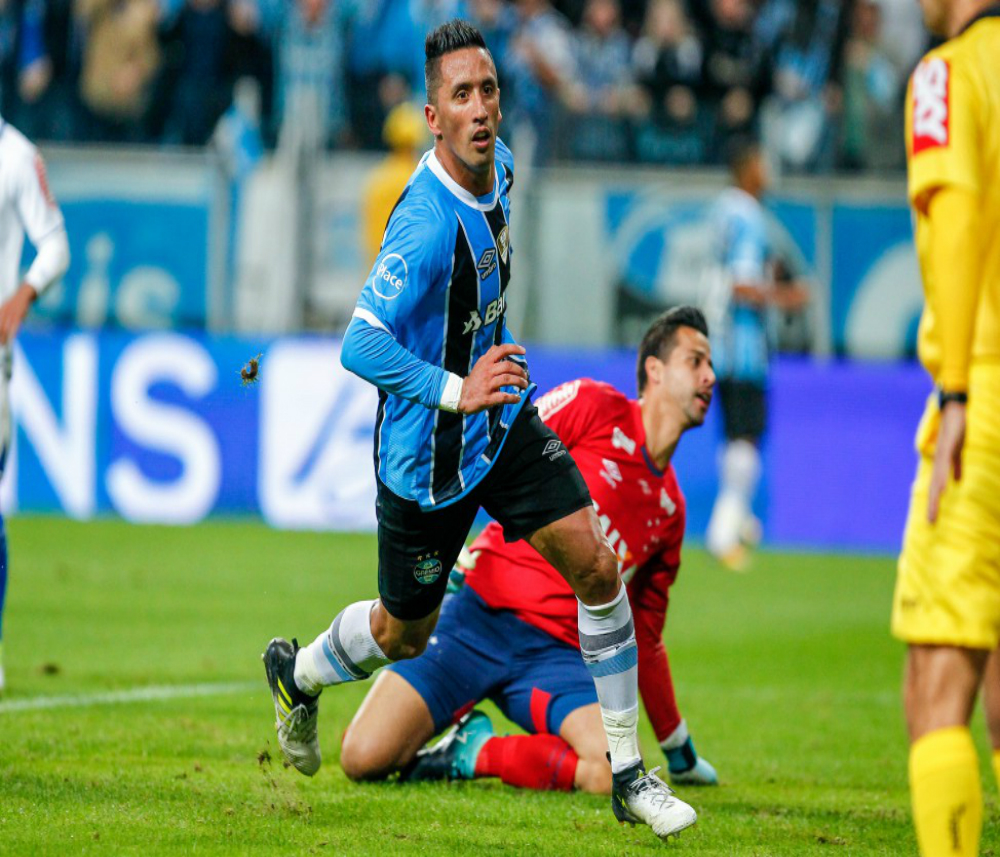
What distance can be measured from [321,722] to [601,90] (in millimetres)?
10018

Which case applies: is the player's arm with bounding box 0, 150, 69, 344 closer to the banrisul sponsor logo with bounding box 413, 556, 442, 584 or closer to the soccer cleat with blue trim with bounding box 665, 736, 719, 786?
the banrisul sponsor logo with bounding box 413, 556, 442, 584

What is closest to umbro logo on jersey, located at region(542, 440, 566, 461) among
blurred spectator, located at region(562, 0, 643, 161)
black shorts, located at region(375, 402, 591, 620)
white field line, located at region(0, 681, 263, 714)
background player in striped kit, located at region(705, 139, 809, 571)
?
black shorts, located at region(375, 402, 591, 620)

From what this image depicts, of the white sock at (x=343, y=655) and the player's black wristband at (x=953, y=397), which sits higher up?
the player's black wristband at (x=953, y=397)

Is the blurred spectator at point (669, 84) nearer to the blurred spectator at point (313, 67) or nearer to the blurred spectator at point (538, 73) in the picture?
the blurred spectator at point (538, 73)

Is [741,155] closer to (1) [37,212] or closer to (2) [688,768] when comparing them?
(1) [37,212]

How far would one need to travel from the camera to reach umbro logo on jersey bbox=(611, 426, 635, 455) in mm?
6020

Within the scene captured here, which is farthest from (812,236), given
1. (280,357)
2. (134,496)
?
(134,496)

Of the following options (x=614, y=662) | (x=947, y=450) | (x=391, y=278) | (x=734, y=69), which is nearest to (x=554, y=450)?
(x=614, y=662)

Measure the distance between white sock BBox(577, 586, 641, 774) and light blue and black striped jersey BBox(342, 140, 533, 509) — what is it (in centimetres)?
57

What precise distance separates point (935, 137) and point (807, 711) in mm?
4531

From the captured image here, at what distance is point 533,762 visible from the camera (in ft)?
19.0

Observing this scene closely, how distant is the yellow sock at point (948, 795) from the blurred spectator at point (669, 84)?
11.4m

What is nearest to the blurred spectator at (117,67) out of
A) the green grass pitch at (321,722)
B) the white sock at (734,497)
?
the green grass pitch at (321,722)

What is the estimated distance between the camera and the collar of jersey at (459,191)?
499 cm
